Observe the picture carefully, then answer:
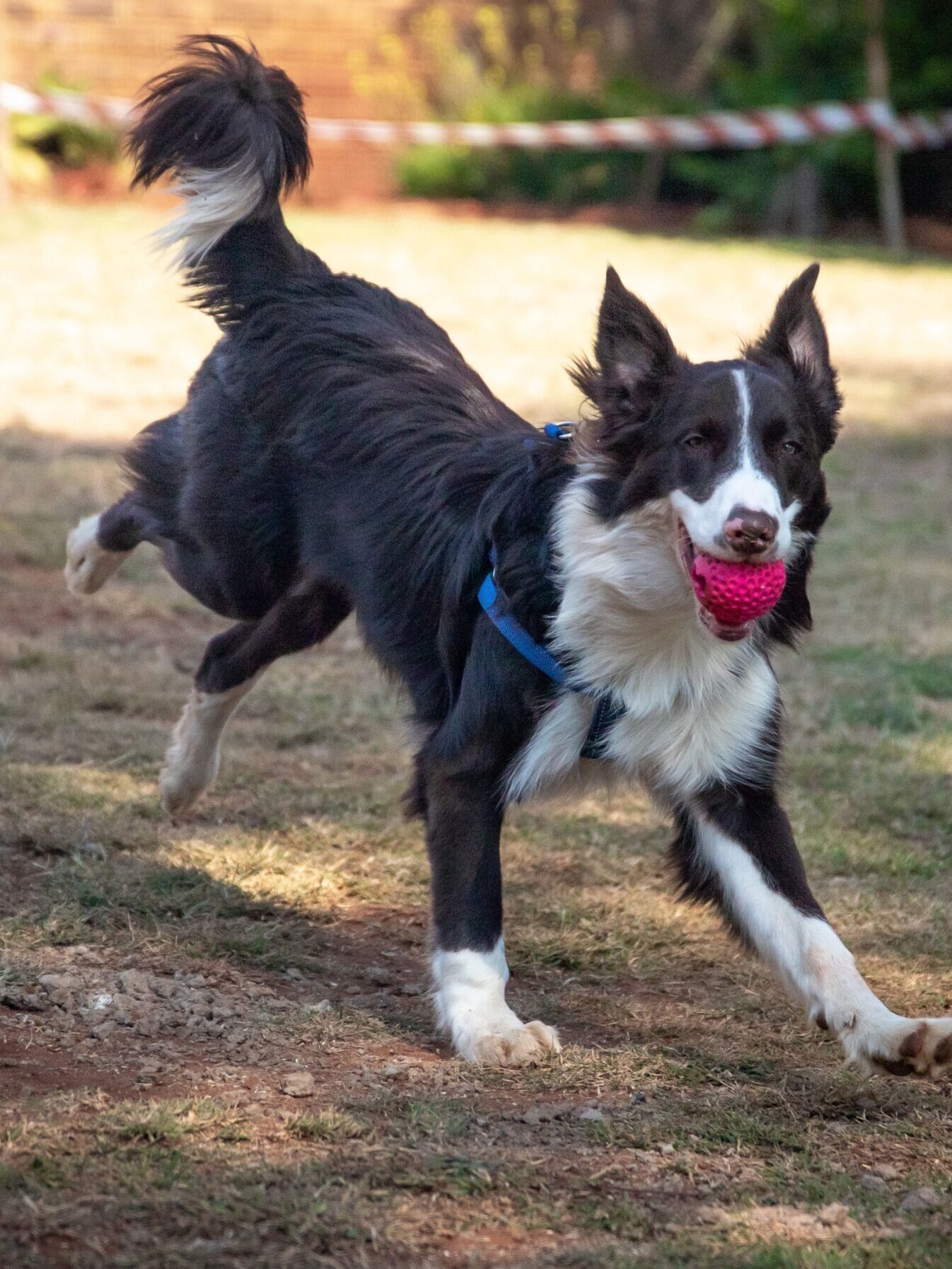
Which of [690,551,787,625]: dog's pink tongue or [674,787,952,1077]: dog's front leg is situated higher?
[690,551,787,625]: dog's pink tongue

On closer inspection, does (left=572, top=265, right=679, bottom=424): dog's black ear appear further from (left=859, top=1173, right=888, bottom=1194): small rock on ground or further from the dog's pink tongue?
(left=859, top=1173, right=888, bottom=1194): small rock on ground

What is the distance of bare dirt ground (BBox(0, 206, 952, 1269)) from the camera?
8.87 ft

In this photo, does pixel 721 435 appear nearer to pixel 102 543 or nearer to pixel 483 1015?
pixel 483 1015

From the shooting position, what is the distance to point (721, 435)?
11.2 ft

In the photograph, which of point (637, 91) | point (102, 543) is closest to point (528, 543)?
point (102, 543)

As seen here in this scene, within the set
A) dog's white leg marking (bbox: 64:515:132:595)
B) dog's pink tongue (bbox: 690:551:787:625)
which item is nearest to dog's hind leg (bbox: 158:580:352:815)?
dog's white leg marking (bbox: 64:515:132:595)

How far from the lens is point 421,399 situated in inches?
173

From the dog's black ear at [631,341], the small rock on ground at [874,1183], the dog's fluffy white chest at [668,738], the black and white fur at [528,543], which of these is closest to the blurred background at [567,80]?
the black and white fur at [528,543]

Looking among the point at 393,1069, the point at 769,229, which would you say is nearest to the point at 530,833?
the point at 393,1069

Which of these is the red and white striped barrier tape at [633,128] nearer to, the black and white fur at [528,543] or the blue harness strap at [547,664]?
the black and white fur at [528,543]

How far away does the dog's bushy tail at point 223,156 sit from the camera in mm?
4730

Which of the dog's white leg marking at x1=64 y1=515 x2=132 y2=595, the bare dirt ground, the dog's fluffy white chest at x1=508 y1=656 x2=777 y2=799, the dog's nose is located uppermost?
the dog's nose

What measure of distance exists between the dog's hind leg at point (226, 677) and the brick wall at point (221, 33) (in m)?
14.4

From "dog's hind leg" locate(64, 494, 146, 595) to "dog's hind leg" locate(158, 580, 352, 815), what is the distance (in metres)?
0.51
